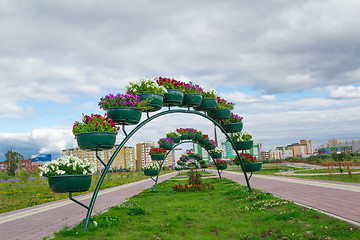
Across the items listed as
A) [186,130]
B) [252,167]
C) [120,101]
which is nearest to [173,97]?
[120,101]

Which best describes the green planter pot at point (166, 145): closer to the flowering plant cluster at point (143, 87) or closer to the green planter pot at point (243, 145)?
the green planter pot at point (243, 145)

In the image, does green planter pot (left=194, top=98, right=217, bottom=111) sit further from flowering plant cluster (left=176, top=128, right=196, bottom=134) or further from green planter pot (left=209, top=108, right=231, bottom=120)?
flowering plant cluster (left=176, top=128, right=196, bottom=134)

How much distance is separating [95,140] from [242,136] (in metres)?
6.46

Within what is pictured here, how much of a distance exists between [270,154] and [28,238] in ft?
568

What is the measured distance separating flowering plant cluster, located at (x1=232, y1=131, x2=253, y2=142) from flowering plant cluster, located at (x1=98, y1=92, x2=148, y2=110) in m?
5.28

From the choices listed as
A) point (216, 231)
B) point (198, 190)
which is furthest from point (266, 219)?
point (198, 190)

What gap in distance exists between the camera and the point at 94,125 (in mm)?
5516

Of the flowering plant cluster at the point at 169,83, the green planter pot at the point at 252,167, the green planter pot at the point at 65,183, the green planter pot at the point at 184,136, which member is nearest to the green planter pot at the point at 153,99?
the flowering plant cluster at the point at 169,83

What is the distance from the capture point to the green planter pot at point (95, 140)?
5434mm

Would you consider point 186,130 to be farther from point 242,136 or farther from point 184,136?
point 242,136

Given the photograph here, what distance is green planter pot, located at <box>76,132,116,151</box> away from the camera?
5434mm

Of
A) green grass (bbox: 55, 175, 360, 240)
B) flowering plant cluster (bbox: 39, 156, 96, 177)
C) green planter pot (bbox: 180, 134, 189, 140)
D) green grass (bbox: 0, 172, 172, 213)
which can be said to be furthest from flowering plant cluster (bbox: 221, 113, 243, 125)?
green grass (bbox: 0, 172, 172, 213)

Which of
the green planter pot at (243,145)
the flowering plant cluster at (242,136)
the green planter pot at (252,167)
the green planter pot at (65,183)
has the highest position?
the flowering plant cluster at (242,136)

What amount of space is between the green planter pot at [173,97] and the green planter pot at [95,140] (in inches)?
96.2
